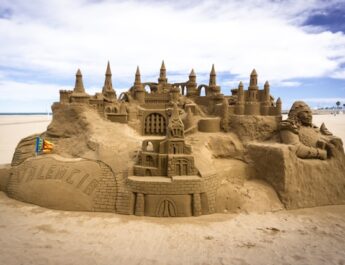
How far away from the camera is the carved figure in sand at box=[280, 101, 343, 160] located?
14930 millimetres

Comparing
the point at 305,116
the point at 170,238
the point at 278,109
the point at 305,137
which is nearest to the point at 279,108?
the point at 278,109

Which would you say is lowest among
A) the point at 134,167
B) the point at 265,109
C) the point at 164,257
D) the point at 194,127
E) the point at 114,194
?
the point at 164,257

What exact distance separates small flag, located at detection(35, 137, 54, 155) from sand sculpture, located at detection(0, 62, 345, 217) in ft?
1.63

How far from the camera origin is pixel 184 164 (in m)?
13.3

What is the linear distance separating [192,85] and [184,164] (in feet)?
41.6

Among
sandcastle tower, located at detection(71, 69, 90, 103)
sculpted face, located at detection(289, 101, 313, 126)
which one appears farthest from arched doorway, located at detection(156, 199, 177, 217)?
sandcastle tower, located at detection(71, 69, 90, 103)

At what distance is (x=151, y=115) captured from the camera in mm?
21672

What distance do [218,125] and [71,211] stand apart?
31.8 feet

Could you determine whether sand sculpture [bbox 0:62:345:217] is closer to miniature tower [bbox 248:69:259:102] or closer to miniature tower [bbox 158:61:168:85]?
miniature tower [bbox 248:69:259:102]

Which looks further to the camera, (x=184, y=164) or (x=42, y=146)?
(x=42, y=146)

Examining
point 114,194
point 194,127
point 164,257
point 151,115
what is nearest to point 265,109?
point 194,127

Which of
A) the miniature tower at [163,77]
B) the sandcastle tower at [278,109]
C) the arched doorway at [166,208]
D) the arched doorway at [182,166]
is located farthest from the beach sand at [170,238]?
the miniature tower at [163,77]

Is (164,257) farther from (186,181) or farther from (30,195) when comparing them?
(30,195)

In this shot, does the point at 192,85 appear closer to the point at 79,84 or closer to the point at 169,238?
the point at 79,84
